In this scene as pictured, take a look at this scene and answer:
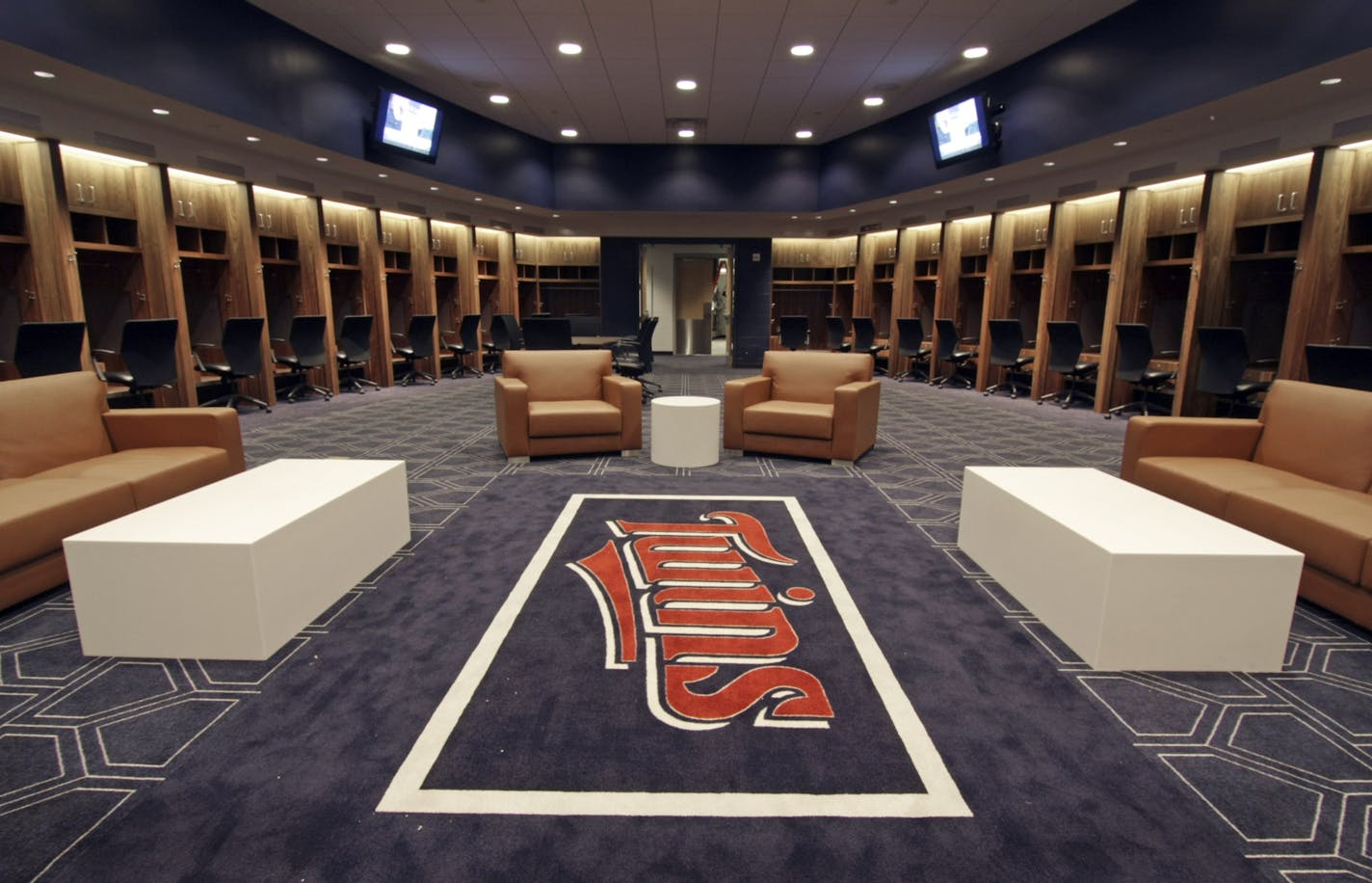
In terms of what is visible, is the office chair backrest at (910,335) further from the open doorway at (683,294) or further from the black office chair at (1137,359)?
the open doorway at (683,294)

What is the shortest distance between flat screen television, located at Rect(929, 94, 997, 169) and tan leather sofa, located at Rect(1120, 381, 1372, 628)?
546 cm

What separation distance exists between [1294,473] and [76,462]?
6.51 meters

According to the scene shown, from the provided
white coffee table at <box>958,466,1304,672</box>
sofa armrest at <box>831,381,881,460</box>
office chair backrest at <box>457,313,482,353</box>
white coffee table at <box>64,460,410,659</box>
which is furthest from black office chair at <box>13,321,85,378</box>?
white coffee table at <box>958,466,1304,672</box>

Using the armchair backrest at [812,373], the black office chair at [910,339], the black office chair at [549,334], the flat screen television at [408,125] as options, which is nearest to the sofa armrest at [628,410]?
the armchair backrest at [812,373]

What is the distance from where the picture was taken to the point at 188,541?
2.39 meters

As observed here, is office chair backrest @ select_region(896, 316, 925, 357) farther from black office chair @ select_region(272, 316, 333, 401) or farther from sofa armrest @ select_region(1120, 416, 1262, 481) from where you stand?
black office chair @ select_region(272, 316, 333, 401)

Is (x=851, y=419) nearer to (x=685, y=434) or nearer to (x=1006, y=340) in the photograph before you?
(x=685, y=434)

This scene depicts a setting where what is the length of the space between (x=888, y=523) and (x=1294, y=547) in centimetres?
180

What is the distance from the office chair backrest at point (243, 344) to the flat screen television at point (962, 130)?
28.3 ft

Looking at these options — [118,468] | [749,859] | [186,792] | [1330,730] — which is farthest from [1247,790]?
[118,468]

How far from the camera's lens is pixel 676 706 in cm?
220

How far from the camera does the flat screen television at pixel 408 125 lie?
318 inches

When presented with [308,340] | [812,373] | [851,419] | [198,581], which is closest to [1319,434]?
[851,419]

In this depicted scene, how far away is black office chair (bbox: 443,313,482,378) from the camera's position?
11297 mm
